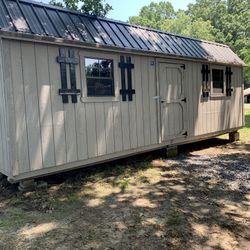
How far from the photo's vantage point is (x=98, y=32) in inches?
212

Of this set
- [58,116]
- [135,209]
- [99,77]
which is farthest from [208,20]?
[135,209]

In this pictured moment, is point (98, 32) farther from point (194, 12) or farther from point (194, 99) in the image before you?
point (194, 12)

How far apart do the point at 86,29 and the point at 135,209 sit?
3.22 m

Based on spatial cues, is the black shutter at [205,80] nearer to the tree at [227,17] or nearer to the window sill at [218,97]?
the window sill at [218,97]

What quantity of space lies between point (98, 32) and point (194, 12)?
173 ft

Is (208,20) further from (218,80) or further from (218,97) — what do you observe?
(218,97)

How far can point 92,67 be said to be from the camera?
5137 mm

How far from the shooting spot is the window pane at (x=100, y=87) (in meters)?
5.11

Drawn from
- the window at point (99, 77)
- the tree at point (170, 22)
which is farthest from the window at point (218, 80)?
the tree at point (170, 22)

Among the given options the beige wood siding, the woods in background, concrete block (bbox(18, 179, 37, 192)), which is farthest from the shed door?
the woods in background

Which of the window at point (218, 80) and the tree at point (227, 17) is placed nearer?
the window at point (218, 80)

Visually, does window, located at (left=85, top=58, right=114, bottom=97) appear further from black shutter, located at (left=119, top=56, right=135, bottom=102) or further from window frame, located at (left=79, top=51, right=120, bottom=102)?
black shutter, located at (left=119, top=56, right=135, bottom=102)

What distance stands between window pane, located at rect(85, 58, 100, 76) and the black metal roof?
32 cm

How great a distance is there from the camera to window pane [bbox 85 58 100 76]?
16.6 feet
